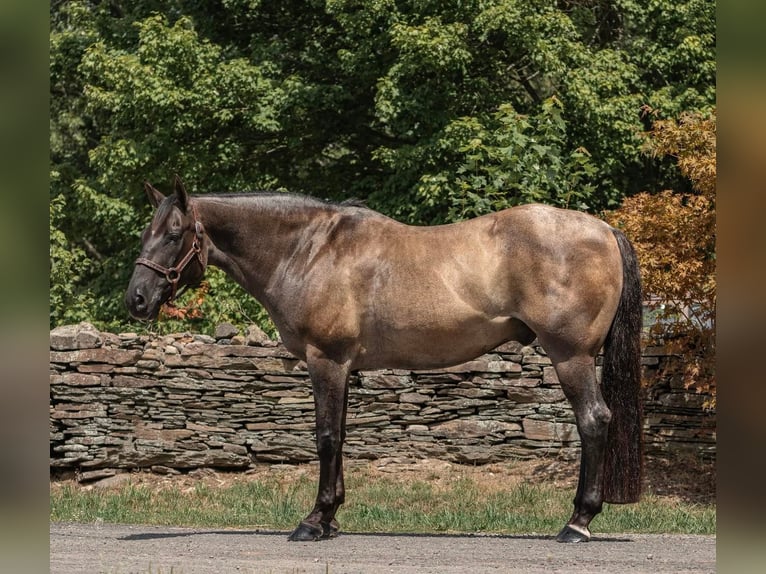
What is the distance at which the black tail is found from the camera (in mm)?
6965

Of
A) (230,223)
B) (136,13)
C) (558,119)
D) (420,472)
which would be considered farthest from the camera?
(136,13)

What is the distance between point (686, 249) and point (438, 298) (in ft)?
13.1

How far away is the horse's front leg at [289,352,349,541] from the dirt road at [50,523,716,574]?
166 mm

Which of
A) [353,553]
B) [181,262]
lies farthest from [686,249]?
[181,262]

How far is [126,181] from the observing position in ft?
53.8

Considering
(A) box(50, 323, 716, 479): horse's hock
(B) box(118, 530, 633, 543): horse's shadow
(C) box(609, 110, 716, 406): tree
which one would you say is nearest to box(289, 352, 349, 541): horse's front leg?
(B) box(118, 530, 633, 543): horse's shadow

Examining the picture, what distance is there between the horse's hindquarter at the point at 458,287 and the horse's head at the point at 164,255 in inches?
32.5

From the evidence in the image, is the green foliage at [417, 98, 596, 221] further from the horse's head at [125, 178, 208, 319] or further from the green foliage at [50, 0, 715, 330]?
the horse's head at [125, 178, 208, 319]

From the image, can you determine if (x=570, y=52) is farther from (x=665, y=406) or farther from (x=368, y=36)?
(x=665, y=406)

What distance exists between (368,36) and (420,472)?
7.15 metres

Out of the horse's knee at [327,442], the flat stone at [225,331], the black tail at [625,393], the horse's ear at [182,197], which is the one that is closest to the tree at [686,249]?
the black tail at [625,393]

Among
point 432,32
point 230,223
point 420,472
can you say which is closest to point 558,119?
point 432,32

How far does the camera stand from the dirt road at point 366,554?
5973 mm
